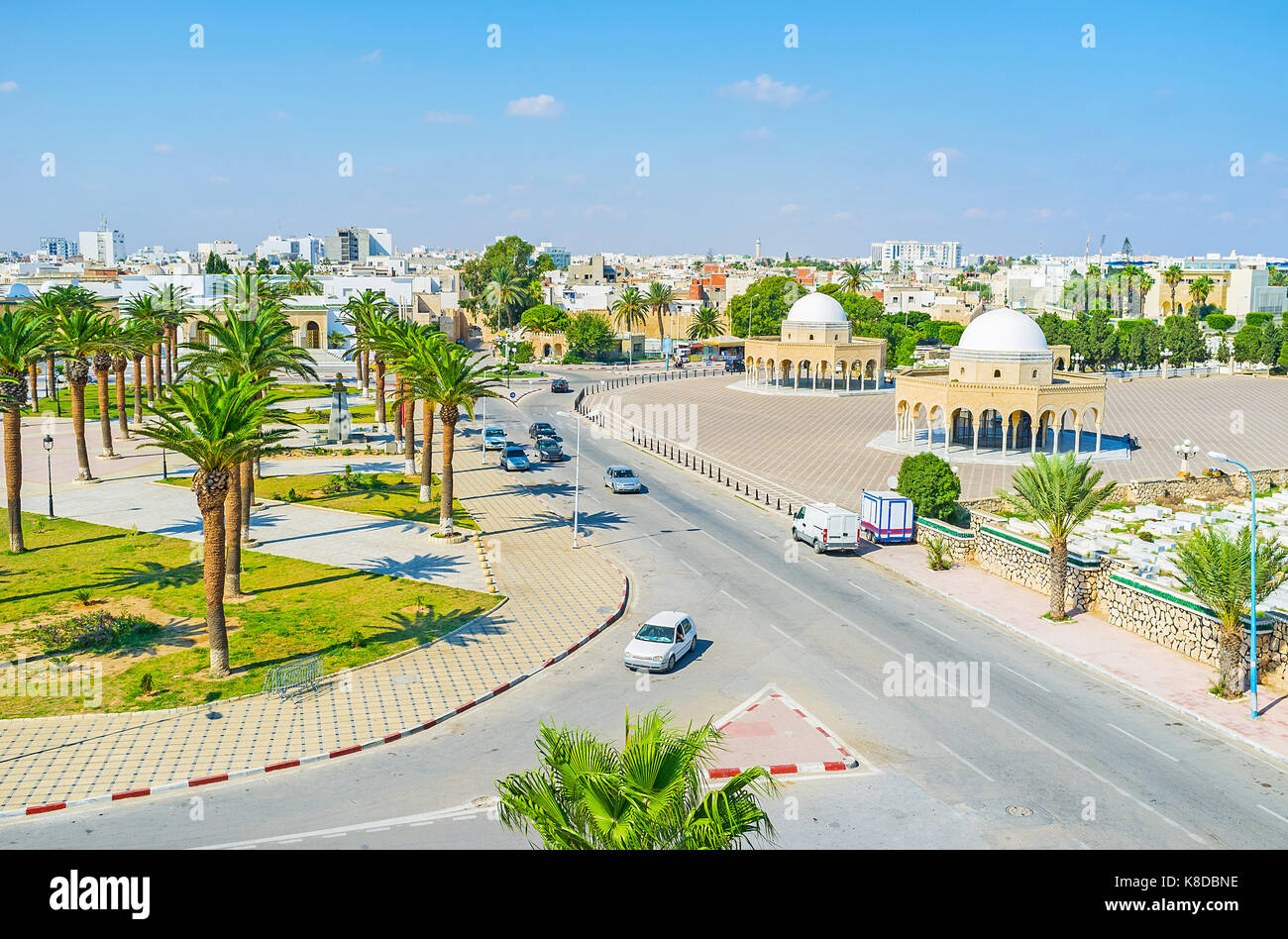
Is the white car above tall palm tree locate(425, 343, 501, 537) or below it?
below

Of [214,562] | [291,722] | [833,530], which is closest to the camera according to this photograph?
[291,722]

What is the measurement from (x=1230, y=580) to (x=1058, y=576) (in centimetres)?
691

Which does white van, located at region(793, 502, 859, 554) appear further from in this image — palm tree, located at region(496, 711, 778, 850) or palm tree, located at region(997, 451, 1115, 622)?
palm tree, located at region(496, 711, 778, 850)

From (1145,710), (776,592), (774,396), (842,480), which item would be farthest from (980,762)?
(774,396)

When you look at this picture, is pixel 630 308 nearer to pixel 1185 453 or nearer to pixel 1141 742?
pixel 1185 453

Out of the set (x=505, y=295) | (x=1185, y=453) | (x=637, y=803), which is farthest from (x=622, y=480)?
(x=505, y=295)

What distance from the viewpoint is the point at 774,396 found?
315ft

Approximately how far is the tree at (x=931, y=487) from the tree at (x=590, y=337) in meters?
91.9

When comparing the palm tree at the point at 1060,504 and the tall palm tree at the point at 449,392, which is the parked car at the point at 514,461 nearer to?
the tall palm tree at the point at 449,392

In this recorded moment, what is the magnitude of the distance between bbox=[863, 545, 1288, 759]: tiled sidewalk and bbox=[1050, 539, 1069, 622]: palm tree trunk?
502mm

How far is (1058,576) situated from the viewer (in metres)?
32.4

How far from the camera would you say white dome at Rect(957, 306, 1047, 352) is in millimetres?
63656

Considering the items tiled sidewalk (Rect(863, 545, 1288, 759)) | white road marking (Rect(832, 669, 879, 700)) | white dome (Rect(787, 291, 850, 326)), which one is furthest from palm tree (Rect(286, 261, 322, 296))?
white road marking (Rect(832, 669, 879, 700))
